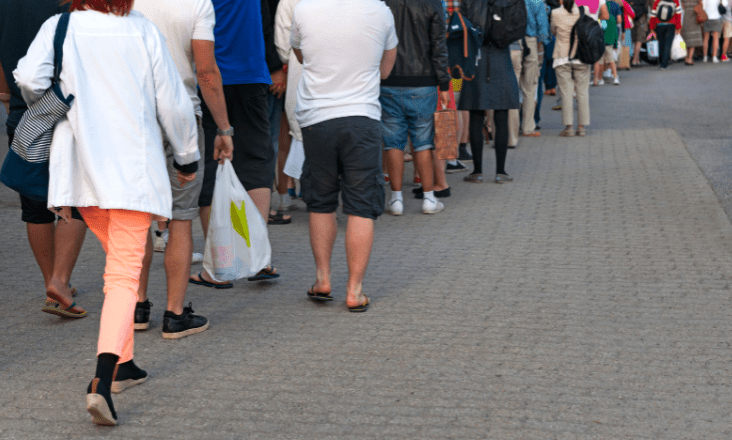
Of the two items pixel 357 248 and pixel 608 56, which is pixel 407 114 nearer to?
pixel 357 248

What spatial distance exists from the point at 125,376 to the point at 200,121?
1.48m

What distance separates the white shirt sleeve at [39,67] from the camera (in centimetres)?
342

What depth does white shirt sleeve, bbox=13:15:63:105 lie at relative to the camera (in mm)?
3425

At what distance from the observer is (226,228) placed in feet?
16.8

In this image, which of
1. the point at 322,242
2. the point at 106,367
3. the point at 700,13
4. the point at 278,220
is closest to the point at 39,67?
the point at 106,367

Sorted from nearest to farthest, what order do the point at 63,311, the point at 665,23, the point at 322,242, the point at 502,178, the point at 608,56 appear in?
the point at 63,311
the point at 322,242
the point at 502,178
the point at 608,56
the point at 665,23

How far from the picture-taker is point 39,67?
3.42 metres

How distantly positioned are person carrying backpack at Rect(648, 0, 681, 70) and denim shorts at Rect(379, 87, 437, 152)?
1716 centimetres

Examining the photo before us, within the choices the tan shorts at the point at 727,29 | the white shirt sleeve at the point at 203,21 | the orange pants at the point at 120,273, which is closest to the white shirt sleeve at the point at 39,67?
the orange pants at the point at 120,273

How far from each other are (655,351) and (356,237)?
1.73 metres

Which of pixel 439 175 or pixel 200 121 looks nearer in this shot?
pixel 200 121

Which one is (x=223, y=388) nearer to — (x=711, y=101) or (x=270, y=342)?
(x=270, y=342)

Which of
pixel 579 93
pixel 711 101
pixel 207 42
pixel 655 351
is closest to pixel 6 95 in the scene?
pixel 207 42

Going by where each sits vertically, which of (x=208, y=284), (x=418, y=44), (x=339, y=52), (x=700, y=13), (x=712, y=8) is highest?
(x=339, y=52)
